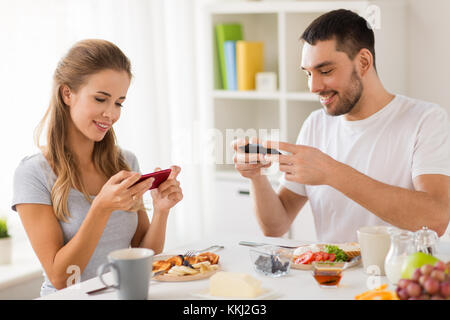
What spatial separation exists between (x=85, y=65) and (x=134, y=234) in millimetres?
563

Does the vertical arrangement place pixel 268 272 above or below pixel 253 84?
below

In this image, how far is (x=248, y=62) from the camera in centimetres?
305

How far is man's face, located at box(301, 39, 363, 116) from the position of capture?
1853 mm

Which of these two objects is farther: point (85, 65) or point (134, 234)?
point (134, 234)

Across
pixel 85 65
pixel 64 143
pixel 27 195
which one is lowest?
pixel 27 195

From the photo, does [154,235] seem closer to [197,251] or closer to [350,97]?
[197,251]

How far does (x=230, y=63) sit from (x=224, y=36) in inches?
5.8

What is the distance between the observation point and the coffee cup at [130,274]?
1132 mm

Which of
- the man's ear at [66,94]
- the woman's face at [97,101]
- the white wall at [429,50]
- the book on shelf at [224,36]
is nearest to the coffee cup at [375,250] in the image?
the woman's face at [97,101]

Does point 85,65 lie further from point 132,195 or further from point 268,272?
point 268,272

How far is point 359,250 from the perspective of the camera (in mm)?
1424

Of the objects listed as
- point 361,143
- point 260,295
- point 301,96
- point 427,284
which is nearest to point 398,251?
point 427,284

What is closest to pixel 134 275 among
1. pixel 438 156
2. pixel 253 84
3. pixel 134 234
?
pixel 134 234

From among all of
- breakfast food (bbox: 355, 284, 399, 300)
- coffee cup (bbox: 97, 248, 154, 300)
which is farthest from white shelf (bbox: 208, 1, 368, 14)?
coffee cup (bbox: 97, 248, 154, 300)
